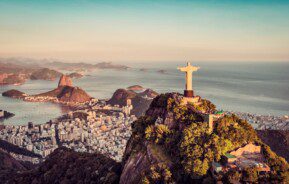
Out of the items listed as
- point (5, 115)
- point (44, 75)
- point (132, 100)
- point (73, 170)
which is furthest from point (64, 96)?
point (73, 170)

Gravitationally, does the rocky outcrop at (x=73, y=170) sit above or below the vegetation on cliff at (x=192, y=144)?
below

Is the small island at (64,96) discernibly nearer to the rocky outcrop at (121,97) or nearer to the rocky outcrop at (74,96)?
the rocky outcrop at (74,96)

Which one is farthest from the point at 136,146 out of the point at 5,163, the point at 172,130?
the point at 5,163

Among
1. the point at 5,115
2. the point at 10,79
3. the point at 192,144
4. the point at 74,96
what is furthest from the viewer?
the point at 10,79

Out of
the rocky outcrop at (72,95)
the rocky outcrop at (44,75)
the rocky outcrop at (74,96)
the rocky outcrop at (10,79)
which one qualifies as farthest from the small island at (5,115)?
the rocky outcrop at (44,75)

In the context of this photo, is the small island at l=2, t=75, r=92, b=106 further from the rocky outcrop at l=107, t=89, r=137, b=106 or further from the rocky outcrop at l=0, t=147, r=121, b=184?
the rocky outcrop at l=0, t=147, r=121, b=184

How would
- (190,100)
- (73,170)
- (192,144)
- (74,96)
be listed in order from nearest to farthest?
(192,144) < (190,100) < (73,170) < (74,96)

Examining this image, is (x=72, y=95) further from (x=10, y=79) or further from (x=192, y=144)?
(x=192, y=144)

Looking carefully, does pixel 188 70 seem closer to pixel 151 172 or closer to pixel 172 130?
pixel 172 130
